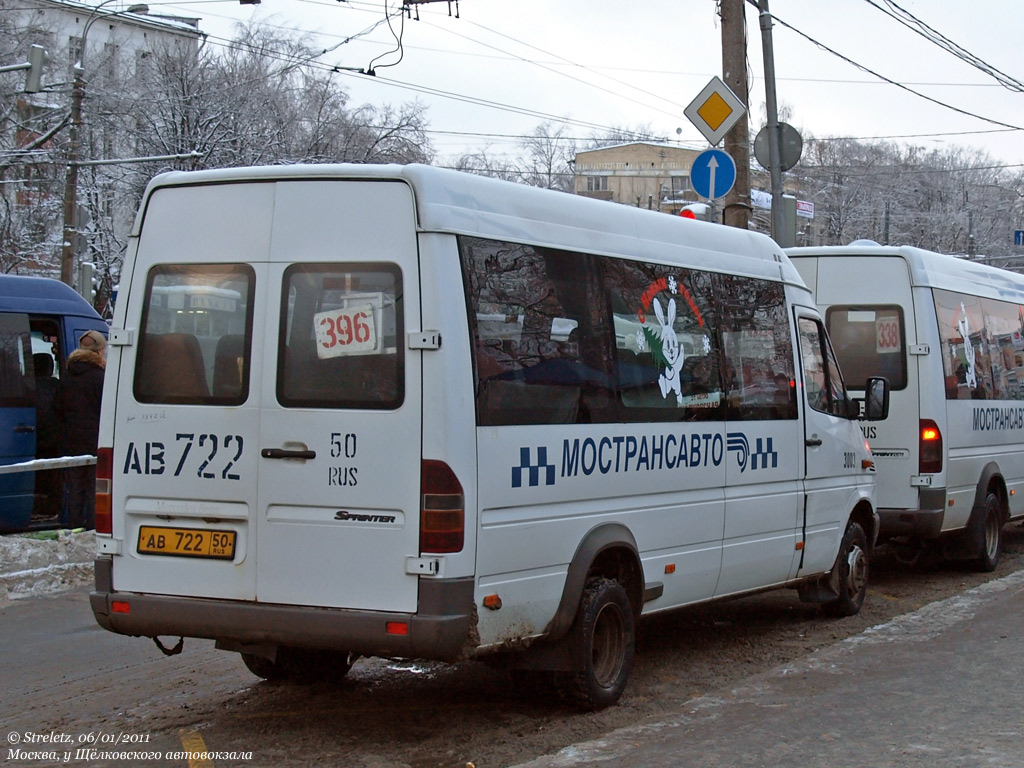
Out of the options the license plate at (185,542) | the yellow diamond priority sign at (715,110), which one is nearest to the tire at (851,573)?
the license plate at (185,542)

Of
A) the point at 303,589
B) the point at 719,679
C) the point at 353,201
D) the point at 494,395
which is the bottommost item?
the point at 719,679

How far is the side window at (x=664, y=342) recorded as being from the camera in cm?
655

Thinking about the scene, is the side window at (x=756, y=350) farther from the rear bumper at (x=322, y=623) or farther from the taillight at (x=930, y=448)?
the rear bumper at (x=322, y=623)

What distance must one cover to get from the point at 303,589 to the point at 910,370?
628 cm

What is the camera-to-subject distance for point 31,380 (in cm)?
1198

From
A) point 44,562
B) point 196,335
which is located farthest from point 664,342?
point 44,562

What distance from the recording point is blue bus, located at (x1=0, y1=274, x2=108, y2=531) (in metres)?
11.5

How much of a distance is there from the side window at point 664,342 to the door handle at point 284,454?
174 centimetres

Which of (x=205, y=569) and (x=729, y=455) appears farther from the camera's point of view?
(x=729, y=455)

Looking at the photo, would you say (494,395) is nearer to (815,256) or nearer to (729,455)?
(729,455)

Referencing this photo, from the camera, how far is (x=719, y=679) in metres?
7.21

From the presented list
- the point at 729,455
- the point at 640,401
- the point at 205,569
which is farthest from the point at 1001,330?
the point at 205,569

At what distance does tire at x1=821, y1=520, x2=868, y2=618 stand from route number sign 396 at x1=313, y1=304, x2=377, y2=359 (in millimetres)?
4625

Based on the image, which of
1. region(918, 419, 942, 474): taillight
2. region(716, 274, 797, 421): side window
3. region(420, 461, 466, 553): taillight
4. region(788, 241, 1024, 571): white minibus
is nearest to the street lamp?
region(788, 241, 1024, 571): white minibus
